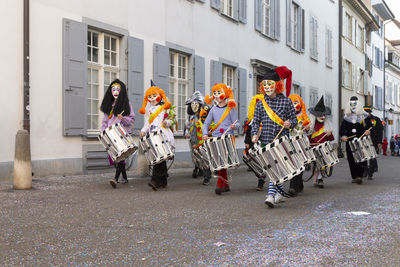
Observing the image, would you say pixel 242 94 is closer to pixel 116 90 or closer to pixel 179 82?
pixel 179 82

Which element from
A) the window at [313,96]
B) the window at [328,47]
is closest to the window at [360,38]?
the window at [328,47]

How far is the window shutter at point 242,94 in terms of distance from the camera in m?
18.0

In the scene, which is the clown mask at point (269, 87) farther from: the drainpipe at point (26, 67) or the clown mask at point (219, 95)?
the drainpipe at point (26, 67)

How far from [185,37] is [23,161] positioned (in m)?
7.75

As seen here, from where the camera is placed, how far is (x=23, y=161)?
27.0ft

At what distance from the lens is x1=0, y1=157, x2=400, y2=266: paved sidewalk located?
432 cm

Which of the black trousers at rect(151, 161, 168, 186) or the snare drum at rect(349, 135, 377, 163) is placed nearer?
the black trousers at rect(151, 161, 168, 186)

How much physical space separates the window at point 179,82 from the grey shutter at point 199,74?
26 cm

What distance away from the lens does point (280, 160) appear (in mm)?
6641

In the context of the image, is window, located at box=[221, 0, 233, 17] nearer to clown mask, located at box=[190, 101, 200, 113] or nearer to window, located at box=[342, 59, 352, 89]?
Result: clown mask, located at box=[190, 101, 200, 113]

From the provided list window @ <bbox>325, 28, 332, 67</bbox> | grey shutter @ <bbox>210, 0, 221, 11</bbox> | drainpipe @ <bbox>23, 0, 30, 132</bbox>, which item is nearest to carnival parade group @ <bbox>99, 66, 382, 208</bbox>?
drainpipe @ <bbox>23, 0, 30, 132</bbox>

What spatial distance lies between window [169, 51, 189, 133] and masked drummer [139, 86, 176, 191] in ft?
18.2

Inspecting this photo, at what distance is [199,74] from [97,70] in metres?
4.22

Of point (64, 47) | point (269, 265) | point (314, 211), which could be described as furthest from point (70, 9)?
point (269, 265)
